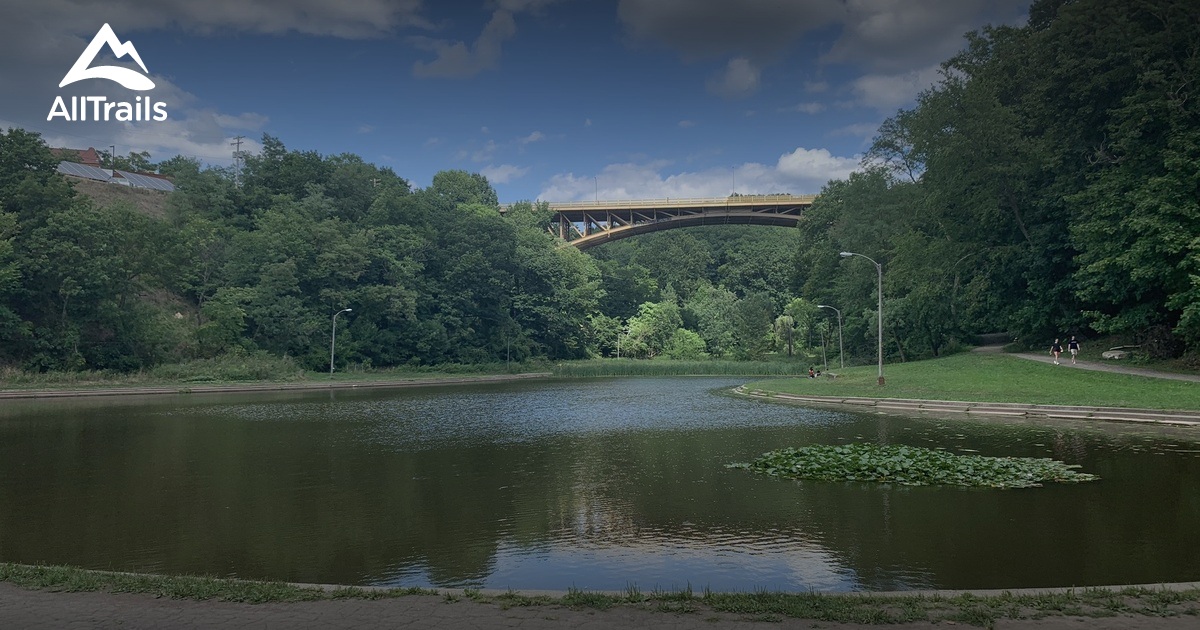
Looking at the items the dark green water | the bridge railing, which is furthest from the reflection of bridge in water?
the dark green water

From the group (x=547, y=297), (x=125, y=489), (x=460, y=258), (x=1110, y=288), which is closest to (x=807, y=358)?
(x=547, y=297)

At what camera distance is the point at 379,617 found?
697cm

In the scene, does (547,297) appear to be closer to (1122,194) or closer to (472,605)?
(1122,194)

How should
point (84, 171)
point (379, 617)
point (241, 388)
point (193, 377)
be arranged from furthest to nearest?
point (84, 171) → point (193, 377) → point (241, 388) → point (379, 617)

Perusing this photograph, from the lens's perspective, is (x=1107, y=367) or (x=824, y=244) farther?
(x=824, y=244)

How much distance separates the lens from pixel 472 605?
290 inches

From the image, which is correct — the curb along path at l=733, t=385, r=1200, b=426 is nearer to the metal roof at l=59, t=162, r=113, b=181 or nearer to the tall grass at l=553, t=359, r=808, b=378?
the tall grass at l=553, t=359, r=808, b=378

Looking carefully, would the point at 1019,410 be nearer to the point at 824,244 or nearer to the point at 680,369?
the point at 824,244

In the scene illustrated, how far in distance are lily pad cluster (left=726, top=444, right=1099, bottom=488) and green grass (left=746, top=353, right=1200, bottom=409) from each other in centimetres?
1352

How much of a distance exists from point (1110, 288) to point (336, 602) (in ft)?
130

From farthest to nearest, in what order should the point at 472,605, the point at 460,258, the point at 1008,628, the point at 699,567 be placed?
the point at 460,258
the point at 699,567
the point at 472,605
the point at 1008,628

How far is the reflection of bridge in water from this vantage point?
91.8m

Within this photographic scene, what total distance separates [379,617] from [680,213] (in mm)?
91241

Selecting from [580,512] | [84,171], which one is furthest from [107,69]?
[84,171]
